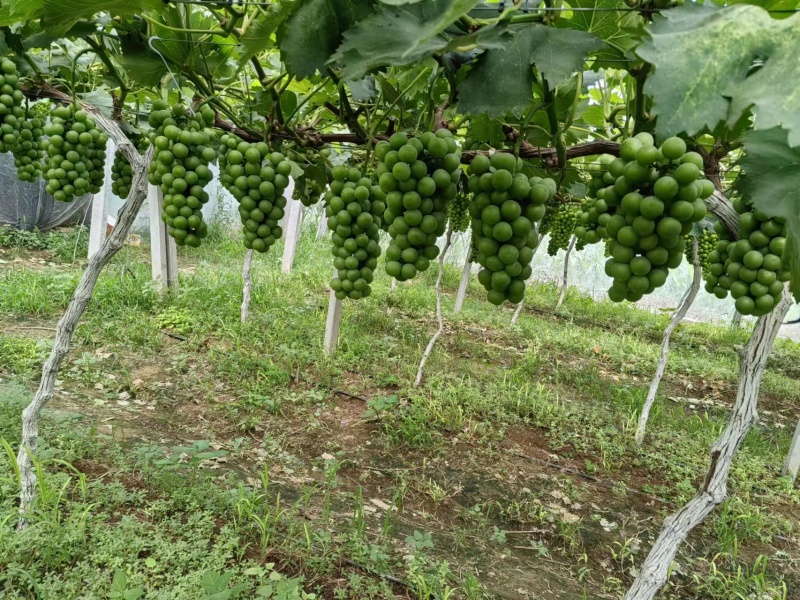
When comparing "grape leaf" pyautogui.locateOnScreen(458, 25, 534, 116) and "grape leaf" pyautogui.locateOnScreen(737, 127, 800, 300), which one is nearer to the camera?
"grape leaf" pyautogui.locateOnScreen(737, 127, 800, 300)

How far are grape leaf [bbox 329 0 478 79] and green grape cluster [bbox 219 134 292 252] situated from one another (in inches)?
30.5

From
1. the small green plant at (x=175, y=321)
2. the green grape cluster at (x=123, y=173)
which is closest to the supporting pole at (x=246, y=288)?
the small green plant at (x=175, y=321)

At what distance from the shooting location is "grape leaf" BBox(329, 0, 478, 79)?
0.73 m

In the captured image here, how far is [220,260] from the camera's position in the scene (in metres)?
8.38

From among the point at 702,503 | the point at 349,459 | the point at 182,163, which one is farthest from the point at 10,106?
the point at 702,503

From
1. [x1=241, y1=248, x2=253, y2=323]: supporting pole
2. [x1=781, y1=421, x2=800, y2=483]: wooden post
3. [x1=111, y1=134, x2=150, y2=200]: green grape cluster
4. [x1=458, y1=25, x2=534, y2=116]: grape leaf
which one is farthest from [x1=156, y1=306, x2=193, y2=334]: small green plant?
[x1=781, y1=421, x2=800, y2=483]: wooden post

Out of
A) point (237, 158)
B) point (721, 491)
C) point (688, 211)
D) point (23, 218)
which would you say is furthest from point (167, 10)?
point (23, 218)

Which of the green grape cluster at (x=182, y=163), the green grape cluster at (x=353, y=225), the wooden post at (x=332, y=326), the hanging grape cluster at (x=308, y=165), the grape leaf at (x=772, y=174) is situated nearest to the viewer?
the grape leaf at (x=772, y=174)

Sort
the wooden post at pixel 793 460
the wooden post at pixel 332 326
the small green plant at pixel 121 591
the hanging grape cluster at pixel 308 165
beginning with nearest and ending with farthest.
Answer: the hanging grape cluster at pixel 308 165
the small green plant at pixel 121 591
the wooden post at pixel 793 460
the wooden post at pixel 332 326

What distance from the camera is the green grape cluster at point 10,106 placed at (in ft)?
6.64

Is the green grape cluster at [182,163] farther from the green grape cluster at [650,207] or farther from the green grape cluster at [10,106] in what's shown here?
the green grape cluster at [650,207]

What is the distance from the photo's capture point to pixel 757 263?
0.91 metres

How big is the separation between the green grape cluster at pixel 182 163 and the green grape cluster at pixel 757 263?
4.28 ft

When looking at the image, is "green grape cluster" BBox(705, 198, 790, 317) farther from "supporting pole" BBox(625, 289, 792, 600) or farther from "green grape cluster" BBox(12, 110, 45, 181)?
"green grape cluster" BBox(12, 110, 45, 181)
